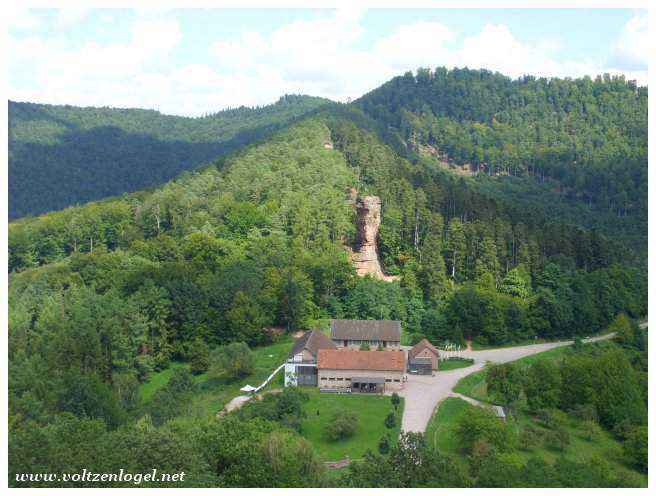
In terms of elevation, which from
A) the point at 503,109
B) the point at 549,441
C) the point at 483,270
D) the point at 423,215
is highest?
the point at 503,109

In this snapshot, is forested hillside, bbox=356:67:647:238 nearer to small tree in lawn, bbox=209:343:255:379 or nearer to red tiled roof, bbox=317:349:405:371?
red tiled roof, bbox=317:349:405:371

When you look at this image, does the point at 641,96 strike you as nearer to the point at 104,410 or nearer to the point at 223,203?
the point at 223,203

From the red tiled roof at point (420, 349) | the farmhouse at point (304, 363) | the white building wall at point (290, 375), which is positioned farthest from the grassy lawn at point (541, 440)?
the white building wall at point (290, 375)

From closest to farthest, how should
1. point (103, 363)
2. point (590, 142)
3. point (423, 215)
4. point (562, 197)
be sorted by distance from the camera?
point (103, 363)
point (423, 215)
point (562, 197)
point (590, 142)

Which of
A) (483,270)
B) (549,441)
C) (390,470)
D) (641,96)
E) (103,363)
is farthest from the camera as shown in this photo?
(641,96)

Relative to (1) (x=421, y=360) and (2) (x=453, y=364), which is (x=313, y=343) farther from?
(2) (x=453, y=364)

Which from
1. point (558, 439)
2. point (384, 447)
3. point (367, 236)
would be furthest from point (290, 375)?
point (367, 236)

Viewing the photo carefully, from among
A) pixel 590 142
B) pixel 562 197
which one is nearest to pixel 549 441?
pixel 562 197
